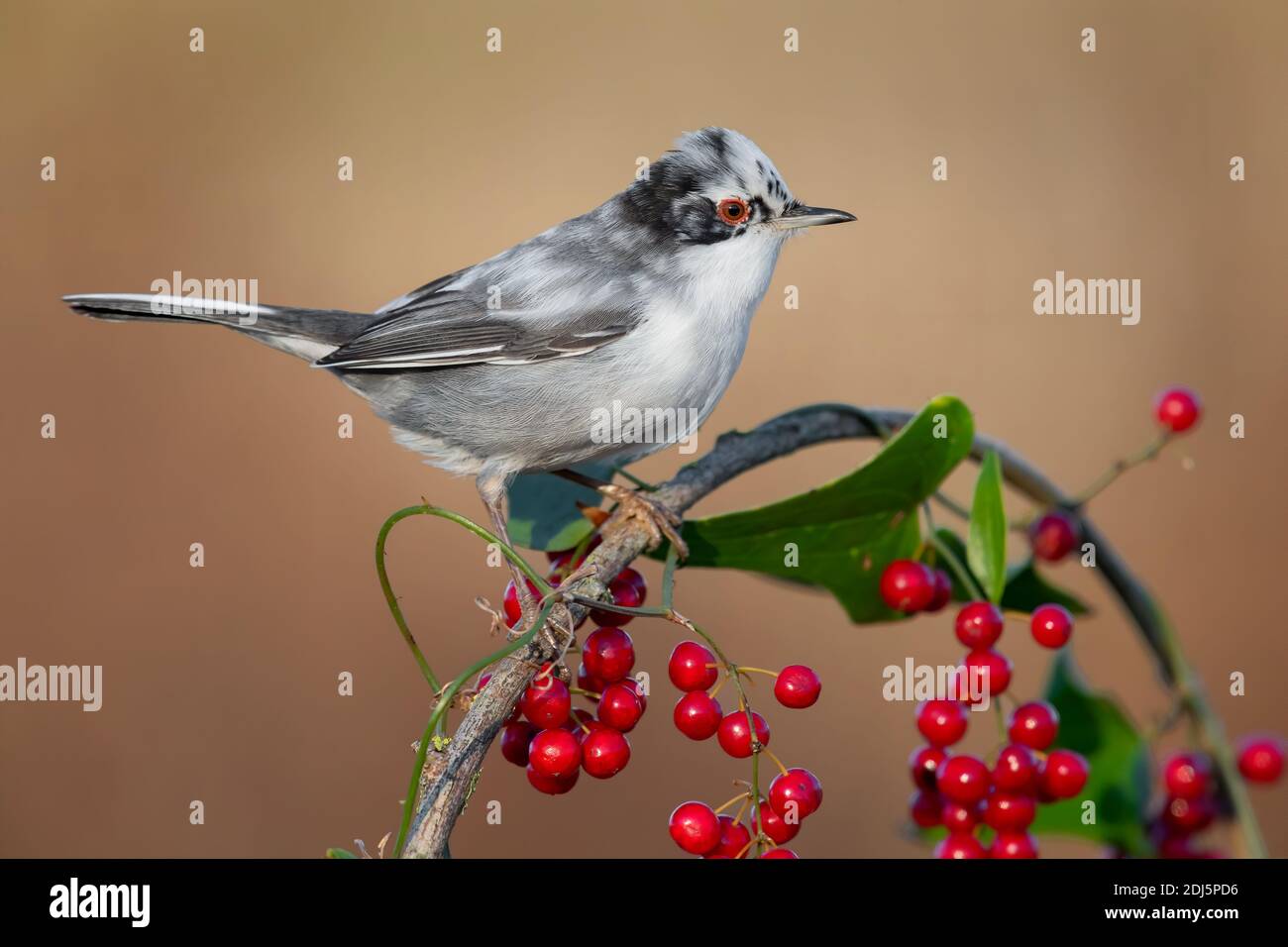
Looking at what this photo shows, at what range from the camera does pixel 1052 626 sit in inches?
100

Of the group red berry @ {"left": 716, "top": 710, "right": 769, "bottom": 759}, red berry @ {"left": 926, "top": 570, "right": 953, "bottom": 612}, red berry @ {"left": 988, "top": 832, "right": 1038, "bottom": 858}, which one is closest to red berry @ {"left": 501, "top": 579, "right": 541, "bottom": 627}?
red berry @ {"left": 716, "top": 710, "right": 769, "bottom": 759}

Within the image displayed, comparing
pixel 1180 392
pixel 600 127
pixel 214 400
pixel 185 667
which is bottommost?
pixel 185 667

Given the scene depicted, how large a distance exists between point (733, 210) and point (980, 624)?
1342 millimetres

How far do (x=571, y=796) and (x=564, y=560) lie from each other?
10.3 ft

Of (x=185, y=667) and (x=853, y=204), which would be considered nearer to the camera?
(x=185, y=667)

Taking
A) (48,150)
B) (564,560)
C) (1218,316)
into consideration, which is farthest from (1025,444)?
(48,150)

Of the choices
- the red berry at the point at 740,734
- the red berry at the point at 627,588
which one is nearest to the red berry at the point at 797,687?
the red berry at the point at 740,734

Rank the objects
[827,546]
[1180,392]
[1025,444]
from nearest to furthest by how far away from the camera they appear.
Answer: [827,546] → [1180,392] → [1025,444]

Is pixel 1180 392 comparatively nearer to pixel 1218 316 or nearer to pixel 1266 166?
pixel 1218 316

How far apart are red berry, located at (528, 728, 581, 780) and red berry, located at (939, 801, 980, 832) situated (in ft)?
3.20

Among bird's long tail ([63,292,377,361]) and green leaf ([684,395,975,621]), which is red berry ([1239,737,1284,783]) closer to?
green leaf ([684,395,975,621])

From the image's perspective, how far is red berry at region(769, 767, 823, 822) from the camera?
1.94 meters

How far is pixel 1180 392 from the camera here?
9.61ft

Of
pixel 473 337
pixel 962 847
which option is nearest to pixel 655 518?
pixel 962 847
